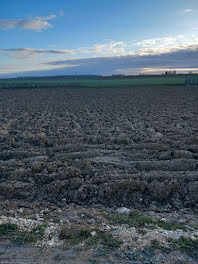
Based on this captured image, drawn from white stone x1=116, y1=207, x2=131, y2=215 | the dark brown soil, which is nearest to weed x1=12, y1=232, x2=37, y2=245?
the dark brown soil

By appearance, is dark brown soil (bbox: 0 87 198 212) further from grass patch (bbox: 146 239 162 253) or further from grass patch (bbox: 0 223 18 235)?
grass patch (bbox: 146 239 162 253)

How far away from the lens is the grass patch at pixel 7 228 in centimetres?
536

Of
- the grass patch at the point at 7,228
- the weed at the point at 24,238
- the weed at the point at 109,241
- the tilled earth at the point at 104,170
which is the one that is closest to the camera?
the weed at the point at 109,241

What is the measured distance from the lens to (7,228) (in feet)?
17.9

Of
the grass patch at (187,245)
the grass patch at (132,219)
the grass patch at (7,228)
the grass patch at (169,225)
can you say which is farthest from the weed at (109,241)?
the grass patch at (7,228)

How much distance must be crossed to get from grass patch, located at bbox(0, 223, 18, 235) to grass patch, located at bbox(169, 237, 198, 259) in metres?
2.88

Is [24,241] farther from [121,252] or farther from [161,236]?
[161,236]

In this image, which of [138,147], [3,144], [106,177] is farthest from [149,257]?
[3,144]

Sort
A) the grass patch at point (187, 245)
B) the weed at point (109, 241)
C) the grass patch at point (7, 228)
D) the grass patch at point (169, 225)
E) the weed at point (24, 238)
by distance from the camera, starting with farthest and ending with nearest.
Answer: the grass patch at point (169, 225), the grass patch at point (7, 228), the weed at point (24, 238), the weed at point (109, 241), the grass patch at point (187, 245)

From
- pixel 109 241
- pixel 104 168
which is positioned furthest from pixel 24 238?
Result: pixel 104 168

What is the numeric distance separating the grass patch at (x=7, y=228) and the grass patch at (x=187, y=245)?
288cm

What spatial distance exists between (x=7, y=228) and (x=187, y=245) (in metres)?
3.27

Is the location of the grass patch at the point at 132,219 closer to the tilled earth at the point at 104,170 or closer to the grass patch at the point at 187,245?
the tilled earth at the point at 104,170

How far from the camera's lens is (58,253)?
467 cm
